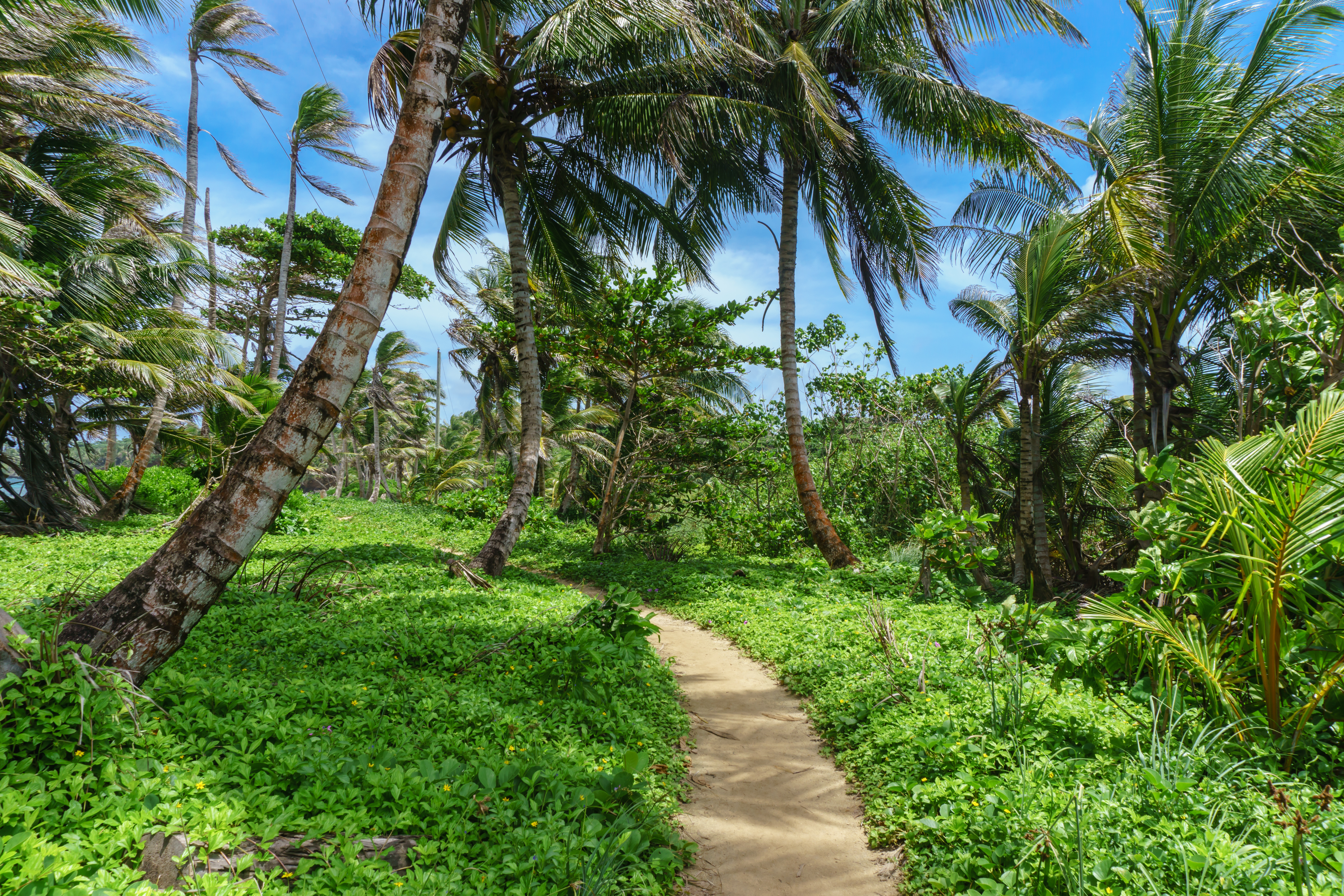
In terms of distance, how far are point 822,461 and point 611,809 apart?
1351 centimetres

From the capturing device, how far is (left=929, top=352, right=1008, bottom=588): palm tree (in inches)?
431

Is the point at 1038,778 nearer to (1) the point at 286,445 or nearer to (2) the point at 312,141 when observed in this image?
(1) the point at 286,445

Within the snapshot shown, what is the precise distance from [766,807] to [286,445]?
10.3 feet

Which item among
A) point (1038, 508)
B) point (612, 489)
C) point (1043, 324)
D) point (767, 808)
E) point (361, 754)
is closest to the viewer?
point (361, 754)

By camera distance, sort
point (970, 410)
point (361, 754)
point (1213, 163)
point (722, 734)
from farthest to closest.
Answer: point (970, 410) < point (1213, 163) < point (722, 734) < point (361, 754)

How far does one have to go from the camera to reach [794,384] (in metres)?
10.1

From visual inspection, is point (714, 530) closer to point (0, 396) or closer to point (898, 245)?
point (898, 245)

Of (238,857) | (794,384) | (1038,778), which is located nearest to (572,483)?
(794,384)

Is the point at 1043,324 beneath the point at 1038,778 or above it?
above

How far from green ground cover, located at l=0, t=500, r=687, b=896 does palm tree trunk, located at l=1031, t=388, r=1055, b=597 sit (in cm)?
725

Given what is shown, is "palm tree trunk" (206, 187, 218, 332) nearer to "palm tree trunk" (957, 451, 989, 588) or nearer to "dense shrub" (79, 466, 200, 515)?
"dense shrub" (79, 466, 200, 515)

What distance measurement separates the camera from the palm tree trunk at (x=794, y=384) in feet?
33.3

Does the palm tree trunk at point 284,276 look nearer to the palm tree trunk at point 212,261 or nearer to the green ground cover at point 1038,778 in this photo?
the palm tree trunk at point 212,261

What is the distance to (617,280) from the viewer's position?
1070cm
